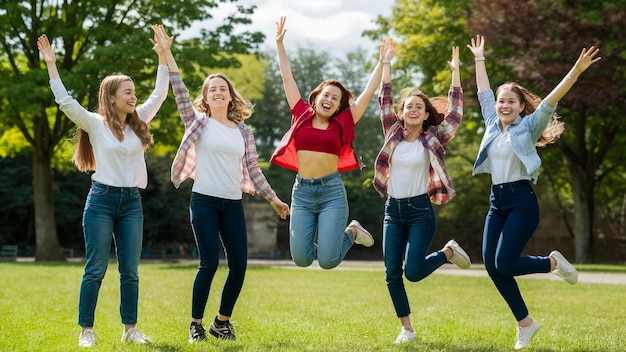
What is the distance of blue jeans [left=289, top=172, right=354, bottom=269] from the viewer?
7047mm

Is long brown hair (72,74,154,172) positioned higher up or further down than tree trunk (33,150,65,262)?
higher up

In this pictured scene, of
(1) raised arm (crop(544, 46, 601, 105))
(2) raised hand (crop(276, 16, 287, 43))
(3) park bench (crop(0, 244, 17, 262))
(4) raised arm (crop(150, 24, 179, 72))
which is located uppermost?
(2) raised hand (crop(276, 16, 287, 43))

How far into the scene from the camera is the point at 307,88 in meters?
52.6

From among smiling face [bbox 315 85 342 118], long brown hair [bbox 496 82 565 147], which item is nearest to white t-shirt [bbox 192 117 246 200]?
smiling face [bbox 315 85 342 118]

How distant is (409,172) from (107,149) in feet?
9.06

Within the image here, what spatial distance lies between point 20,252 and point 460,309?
31.1m

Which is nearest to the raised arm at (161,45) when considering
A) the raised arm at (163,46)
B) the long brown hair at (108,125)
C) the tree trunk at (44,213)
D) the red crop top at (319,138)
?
the raised arm at (163,46)

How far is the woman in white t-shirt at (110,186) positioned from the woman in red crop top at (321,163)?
1.34 metres

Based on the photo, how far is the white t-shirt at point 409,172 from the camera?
275 inches

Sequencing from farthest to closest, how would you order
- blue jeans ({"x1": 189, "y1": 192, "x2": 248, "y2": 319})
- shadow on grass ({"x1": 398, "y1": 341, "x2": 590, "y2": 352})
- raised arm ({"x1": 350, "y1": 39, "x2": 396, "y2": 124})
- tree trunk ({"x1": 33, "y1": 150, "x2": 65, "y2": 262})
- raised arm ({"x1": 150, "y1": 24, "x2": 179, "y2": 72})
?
tree trunk ({"x1": 33, "y1": 150, "x2": 65, "y2": 262}) < raised arm ({"x1": 350, "y1": 39, "x2": 396, "y2": 124}) < raised arm ({"x1": 150, "y1": 24, "x2": 179, "y2": 72}) < blue jeans ({"x1": 189, "y1": 192, "x2": 248, "y2": 319}) < shadow on grass ({"x1": 398, "y1": 341, "x2": 590, "y2": 352})

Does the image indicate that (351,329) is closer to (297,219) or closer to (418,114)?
(297,219)

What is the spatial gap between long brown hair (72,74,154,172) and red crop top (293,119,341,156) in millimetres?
1416

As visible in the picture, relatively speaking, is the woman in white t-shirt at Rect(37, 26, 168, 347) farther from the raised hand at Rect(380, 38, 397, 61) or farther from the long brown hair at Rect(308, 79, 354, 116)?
the raised hand at Rect(380, 38, 397, 61)

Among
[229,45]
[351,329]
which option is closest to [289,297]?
[351,329]
